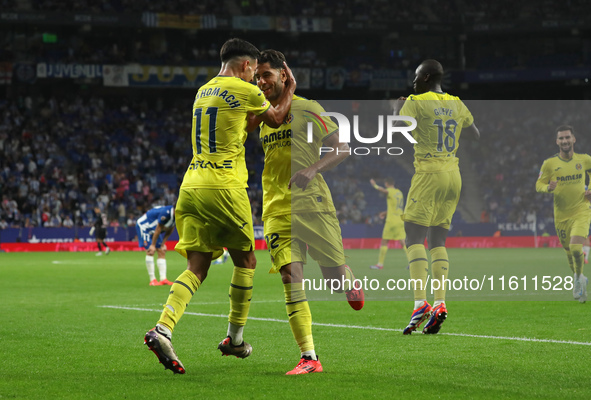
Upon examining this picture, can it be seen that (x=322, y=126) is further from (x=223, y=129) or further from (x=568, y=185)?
(x=568, y=185)

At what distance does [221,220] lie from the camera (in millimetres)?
6391

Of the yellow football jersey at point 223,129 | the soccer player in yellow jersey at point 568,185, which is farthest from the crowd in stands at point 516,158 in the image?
the yellow football jersey at point 223,129

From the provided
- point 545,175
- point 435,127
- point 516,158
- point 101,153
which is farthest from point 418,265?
point 101,153

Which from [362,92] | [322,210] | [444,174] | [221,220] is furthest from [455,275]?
[362,92]

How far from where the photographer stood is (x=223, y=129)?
21.3 ft

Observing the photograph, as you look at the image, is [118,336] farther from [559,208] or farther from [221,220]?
[559,208]

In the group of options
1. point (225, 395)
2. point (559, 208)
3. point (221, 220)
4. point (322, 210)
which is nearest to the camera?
point (225, 395)

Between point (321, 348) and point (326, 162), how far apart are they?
2064 millimetres

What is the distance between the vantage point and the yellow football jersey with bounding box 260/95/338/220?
680 centimetres

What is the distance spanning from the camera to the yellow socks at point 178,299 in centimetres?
609

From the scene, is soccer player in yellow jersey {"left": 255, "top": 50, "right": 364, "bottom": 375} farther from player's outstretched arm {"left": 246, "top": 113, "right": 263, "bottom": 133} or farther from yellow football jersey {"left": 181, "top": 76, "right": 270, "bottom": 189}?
yellow football jersey {"left": 181, "top": 76, "right": 270, "bottom": 189}

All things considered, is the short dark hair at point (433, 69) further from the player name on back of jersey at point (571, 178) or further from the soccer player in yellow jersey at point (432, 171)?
the player name on back of jersey at point (571, 178)

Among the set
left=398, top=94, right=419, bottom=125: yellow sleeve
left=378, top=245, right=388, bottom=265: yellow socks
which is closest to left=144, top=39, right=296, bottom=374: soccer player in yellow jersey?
left=398, top=94, right=419, bottom=125: yellow sleeve

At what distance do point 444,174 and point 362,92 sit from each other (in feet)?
136
